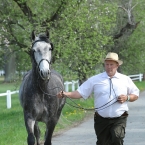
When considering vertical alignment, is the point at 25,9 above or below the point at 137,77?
above

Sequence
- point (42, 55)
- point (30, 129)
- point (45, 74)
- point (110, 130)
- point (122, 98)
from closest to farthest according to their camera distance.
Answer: point (122, 98), point (110, 130), point (45, 74), point (42, 55), point (30, 129)

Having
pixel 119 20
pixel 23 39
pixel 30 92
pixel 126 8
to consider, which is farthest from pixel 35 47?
pixel 119 20

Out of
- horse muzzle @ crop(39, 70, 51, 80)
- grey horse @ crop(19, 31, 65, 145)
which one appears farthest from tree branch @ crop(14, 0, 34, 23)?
horse muzzle @ crop(39, 70, 51, 80)

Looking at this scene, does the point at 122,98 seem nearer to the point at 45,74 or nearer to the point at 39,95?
the point at 45,74

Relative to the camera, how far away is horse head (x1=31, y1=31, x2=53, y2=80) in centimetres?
957

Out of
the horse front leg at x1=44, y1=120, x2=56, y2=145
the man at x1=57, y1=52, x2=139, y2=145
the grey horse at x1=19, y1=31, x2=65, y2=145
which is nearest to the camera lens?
the man at x1=57, y1=52, x2=139, y2=145

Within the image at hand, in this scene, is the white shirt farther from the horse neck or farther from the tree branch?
the tree branch

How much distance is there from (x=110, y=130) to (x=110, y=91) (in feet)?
2.02

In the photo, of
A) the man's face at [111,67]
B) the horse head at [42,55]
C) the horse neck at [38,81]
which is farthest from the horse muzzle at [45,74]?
the man's face at [111,67]

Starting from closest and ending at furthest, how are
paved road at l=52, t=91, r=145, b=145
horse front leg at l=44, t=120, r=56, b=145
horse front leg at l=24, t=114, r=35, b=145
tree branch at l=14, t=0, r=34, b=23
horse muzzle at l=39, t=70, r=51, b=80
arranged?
1. horse muzzle at l=39, t=70, r=51, b=80
2. horse front leg at l=24, t=114, r=35, b=145
3. horse front leg at l=44, t=120, r=56, b=145
4. paved road at l=52, t=91, r=145, b=145
5. tree branch at l=14, t=0, r=34, b=23

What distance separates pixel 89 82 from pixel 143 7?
910 inches

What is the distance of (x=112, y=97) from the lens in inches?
323

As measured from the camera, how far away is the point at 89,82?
8.43 meters

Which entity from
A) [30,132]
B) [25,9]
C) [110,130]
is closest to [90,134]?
Result: [30,132]
